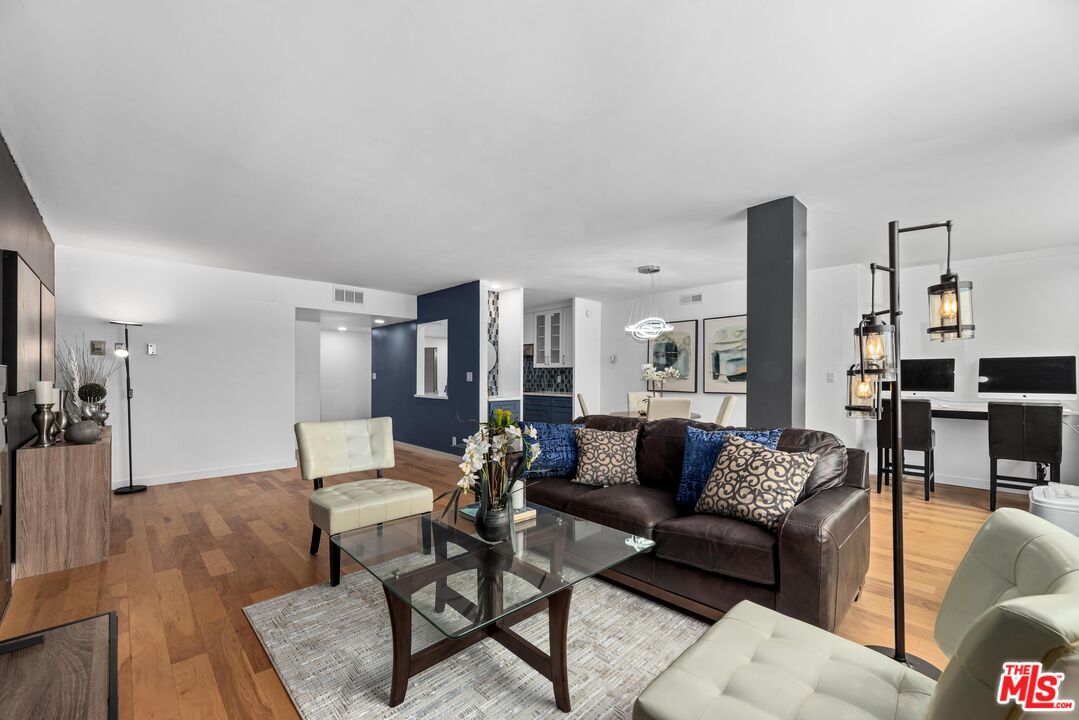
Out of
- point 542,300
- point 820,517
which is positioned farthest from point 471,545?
point 542,300

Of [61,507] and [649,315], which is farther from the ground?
[649,315]

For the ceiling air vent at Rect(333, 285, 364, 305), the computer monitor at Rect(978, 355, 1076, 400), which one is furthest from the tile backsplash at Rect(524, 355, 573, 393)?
the computer monitor at Rect(978, 355, 1076, 400)

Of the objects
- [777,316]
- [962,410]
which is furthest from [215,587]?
[962,410]

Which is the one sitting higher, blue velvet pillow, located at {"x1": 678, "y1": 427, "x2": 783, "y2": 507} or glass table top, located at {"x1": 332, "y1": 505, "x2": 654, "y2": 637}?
blue velvet pillow, located at {"x1": 678, "y1": 427, "x2": 783, "y2": 507}

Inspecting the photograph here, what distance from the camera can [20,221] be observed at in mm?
3057

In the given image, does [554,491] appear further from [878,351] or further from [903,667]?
[903,667]

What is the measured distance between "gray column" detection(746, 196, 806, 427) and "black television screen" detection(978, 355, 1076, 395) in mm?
3098

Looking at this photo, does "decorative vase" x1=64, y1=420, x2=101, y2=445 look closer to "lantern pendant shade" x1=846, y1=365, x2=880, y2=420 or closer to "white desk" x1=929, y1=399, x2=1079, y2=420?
Result: "lantern pendant shade" x1=846, y1=365, x2=880, y2=420

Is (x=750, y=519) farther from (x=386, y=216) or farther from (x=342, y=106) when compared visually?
(x=386, y=216)

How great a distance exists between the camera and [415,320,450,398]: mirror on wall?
718 centimetres

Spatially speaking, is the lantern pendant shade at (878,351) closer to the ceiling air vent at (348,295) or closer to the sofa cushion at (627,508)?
the sofa cushion at (627,508)

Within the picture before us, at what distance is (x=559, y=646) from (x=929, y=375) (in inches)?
219

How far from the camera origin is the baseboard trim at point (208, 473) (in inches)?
201

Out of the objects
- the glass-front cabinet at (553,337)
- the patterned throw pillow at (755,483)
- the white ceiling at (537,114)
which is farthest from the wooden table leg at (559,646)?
the glass-front cabinet at (553,337)
